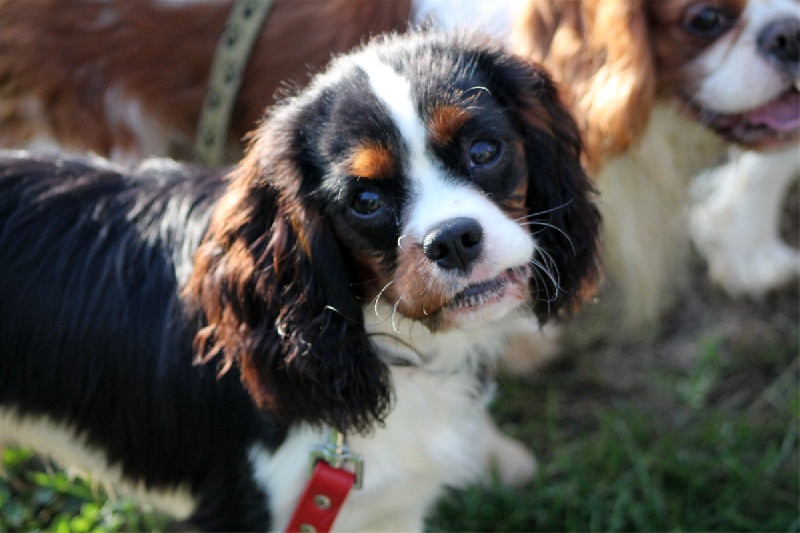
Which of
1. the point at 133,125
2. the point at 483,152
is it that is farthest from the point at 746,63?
the point at 133,125

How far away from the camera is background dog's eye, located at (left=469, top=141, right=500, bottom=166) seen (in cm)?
199

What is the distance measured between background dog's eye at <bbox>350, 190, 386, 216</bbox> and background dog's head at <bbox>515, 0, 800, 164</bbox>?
98cm

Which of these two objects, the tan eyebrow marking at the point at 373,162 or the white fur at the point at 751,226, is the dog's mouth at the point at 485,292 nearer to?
the tan eyebrow marking at the point at 373,162

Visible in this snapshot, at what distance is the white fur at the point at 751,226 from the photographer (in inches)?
138

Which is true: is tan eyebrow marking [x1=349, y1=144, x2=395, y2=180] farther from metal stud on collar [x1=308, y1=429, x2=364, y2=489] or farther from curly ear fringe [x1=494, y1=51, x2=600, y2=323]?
metal stud on collar [x1=308, y1=429, x2=364, y2=489]

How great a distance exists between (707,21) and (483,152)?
978mm

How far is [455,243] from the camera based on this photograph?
1864 mm

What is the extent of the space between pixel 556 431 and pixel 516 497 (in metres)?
0.35

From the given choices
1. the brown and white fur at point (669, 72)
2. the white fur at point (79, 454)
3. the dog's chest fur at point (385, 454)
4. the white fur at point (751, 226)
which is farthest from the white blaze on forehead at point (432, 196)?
the white fur at point (751, 226)

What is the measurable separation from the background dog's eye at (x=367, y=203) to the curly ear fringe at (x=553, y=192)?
0.37 meters

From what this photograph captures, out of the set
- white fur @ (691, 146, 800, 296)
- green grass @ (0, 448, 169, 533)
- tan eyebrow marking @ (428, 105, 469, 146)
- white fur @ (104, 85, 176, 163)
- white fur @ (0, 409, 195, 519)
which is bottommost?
green grass @ (0, 448, 169, 533)

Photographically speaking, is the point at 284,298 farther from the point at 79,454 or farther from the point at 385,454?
the point at 79,454

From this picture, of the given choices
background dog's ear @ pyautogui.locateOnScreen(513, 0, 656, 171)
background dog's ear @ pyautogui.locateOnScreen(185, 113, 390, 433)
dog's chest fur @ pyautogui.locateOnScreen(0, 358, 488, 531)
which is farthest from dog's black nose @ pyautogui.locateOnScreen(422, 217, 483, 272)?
background dog's ear @ pyautogui.locateOnScreen(513, 0, 656, 171)

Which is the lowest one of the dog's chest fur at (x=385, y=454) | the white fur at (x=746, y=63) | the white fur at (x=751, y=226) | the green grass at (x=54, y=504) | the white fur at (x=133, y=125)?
the green grass at (x=54, y=504)
